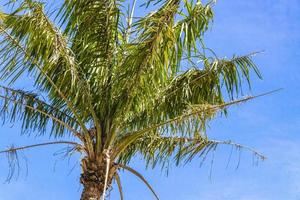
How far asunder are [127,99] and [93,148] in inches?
38.9

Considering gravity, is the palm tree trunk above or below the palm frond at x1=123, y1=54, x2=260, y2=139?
below

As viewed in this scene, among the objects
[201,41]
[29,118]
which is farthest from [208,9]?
[29,118]

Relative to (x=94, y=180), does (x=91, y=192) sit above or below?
below

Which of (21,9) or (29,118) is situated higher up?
(21,9)

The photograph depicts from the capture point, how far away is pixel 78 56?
1040cm

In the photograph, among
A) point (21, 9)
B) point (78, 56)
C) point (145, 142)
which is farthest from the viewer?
point (145, 142)

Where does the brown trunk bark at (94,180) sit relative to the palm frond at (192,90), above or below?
below

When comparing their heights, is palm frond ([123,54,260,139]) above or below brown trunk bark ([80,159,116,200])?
above

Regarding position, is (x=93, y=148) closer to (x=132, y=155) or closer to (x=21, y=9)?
(x=132, y=155)

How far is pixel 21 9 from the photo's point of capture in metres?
9.57

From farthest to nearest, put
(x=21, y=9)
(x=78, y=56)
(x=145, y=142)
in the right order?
1. (x=145, y=142)
2. (x=78, y=56)
3. (x=21, y=9)

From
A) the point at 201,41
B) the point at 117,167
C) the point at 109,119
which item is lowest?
the point at 117,167

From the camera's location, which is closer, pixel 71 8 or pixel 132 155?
pixel 71 8

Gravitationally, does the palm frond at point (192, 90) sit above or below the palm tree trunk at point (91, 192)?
above
